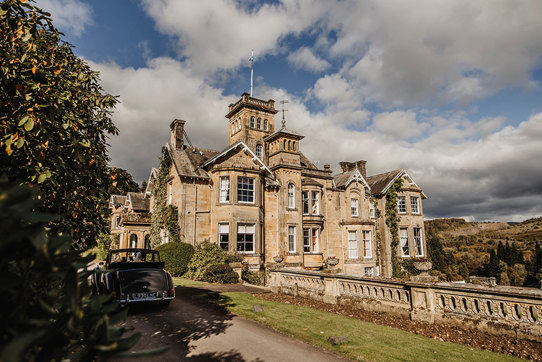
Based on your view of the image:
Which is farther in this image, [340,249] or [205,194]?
[340,249]

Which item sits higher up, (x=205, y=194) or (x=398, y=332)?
(x=205, y=194)

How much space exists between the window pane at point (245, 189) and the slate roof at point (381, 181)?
1558 cm

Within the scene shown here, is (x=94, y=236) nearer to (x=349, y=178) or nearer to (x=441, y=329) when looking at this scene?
(x=441, y=329)

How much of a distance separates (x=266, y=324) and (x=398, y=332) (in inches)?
Result: 145

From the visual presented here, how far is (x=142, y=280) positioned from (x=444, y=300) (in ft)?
30.0

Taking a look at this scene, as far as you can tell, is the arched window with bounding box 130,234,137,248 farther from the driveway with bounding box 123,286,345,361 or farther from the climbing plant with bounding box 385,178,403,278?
the climbing plant with bounding box 385,178,403,278

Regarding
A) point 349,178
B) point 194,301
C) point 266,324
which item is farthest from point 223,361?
point 349,178

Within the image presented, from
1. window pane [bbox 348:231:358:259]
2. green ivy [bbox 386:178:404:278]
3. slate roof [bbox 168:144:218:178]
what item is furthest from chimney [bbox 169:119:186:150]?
green ivy [bbox 386:178:404:278]

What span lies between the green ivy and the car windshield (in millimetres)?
26199

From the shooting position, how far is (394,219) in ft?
104

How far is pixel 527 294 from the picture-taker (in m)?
7.38

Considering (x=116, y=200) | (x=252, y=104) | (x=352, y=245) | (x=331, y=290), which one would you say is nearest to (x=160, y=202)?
(x=252, y=104)

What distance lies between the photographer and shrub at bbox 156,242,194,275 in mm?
20344

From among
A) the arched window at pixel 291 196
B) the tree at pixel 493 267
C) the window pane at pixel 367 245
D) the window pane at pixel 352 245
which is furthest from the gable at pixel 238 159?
the tree at pixel 493 267
